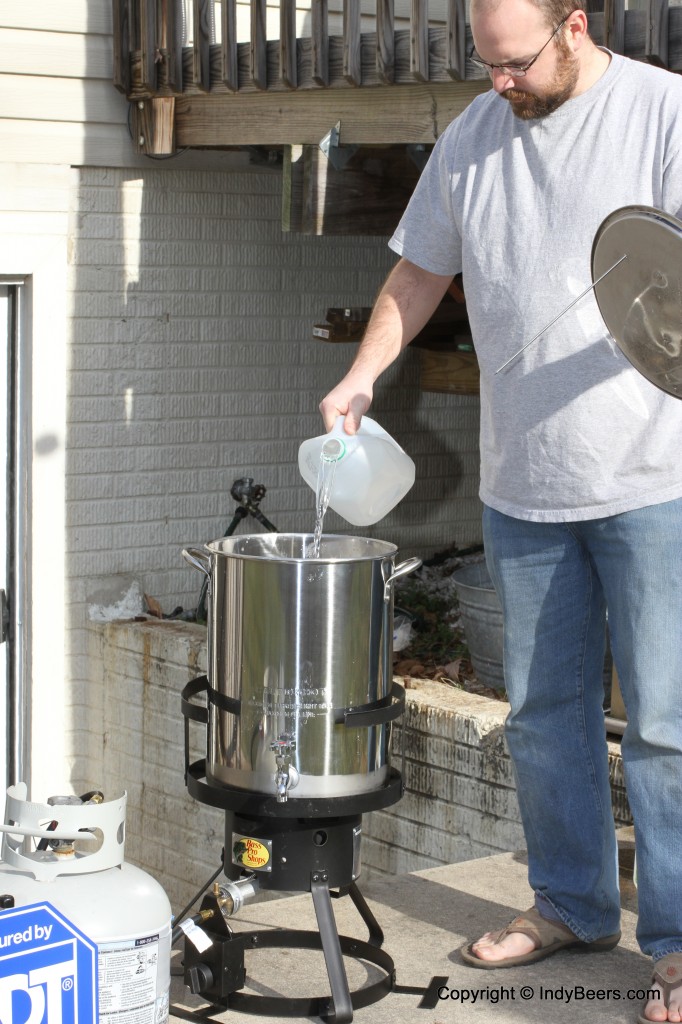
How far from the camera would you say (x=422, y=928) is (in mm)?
3635

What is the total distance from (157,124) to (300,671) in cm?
381

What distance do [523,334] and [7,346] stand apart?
12.4 ft

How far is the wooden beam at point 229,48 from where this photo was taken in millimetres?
5672

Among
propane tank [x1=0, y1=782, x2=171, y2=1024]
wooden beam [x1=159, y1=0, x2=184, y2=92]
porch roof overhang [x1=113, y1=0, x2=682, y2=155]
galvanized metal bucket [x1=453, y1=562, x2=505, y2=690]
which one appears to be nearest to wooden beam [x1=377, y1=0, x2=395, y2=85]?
porch roof overhang [x1=113, y1=0, x2=682, y2=155]

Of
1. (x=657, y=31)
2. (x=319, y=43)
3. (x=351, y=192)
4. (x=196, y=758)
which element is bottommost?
(x=196, y=758)

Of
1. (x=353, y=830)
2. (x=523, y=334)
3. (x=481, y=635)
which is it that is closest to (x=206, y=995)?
(x=353, y=830)

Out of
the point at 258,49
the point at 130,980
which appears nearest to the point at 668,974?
the point at 130,980

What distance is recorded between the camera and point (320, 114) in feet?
18.3

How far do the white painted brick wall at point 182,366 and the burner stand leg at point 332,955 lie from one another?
3.58 metres

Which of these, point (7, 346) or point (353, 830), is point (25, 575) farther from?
point (353, 830)

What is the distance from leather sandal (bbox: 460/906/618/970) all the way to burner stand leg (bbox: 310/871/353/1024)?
1.34 ft

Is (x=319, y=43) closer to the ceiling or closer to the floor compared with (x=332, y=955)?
closer to the ceiling

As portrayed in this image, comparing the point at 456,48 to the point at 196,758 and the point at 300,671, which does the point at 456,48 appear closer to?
the point at 300,671

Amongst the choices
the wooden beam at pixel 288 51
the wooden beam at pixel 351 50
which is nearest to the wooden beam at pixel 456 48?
the wooden beam at pixel 351 50
